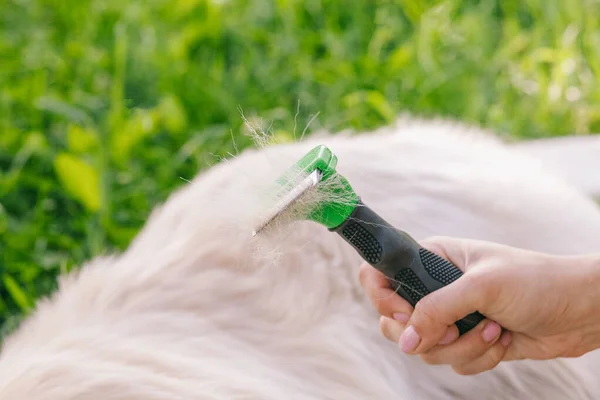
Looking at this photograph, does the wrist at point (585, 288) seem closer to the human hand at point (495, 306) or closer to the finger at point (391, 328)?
the human hand at point (495, 306)

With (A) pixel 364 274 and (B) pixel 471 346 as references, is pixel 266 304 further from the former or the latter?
(B) pixel 471 346

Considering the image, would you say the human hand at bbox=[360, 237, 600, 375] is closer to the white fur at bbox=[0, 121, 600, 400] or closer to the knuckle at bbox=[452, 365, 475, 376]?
the knuckle at bbox=[452, 365, 475, 376]

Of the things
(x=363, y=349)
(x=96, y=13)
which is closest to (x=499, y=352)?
(x=363, y=349)

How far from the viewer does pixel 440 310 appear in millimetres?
1202

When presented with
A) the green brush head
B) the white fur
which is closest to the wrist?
the white fur

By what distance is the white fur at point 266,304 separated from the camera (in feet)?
4.23

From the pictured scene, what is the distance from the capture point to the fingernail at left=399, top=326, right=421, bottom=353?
4.05 ft

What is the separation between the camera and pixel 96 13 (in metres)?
3.53

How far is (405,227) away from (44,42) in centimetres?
236

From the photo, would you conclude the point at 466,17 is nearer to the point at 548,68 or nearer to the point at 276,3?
the point at 548,68

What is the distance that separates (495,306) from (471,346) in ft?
0.28

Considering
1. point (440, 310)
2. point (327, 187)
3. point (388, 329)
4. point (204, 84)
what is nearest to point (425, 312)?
point (440, 310)

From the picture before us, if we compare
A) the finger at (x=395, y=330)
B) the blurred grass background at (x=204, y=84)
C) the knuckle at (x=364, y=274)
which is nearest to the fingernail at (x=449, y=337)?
the finger at (x=395, y=330)

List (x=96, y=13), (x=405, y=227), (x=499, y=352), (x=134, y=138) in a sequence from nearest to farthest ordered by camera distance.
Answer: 1. (x=499, y=352)
2. (x=405, y=227)
3. (x=134, y=138)
4. (x=96, y=13)
